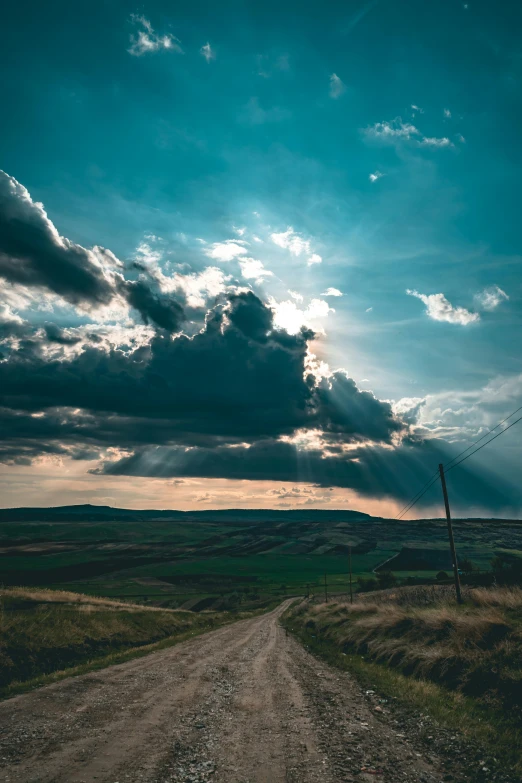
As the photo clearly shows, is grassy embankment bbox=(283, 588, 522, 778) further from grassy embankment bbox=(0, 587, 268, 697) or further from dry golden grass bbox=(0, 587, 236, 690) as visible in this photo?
dry golden grass bbox=(0, 587, 236, 690)

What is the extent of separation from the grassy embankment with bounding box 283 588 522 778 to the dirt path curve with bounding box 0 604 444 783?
60.3 inches

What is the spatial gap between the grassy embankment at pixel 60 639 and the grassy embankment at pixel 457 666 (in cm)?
1224

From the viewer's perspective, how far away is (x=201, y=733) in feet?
32.4

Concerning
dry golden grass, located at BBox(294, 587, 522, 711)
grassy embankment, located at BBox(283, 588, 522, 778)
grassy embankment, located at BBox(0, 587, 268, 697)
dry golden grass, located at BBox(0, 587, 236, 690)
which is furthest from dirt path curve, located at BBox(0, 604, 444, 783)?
dry golden grass, located at BBox(0, 587, 236, 690)

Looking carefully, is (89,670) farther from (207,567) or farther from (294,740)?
(207,567)

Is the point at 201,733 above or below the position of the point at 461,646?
above

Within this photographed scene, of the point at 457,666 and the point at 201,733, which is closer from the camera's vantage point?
the point at 201,733

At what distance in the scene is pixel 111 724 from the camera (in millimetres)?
10367

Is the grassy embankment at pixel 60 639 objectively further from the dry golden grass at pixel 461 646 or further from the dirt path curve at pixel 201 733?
the dry golden grass at pixel 461 646

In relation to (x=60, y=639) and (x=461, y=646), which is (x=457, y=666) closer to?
(x=461, y=646)

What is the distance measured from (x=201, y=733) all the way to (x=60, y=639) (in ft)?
50.7

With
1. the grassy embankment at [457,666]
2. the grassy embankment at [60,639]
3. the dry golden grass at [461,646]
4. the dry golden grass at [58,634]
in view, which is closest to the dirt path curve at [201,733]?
the grassy embankment at [457,666]

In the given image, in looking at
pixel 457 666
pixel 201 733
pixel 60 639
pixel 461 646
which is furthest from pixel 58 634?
pixel 461 646

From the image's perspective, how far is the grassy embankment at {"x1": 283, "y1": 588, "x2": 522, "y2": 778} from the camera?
10141 millimetres
